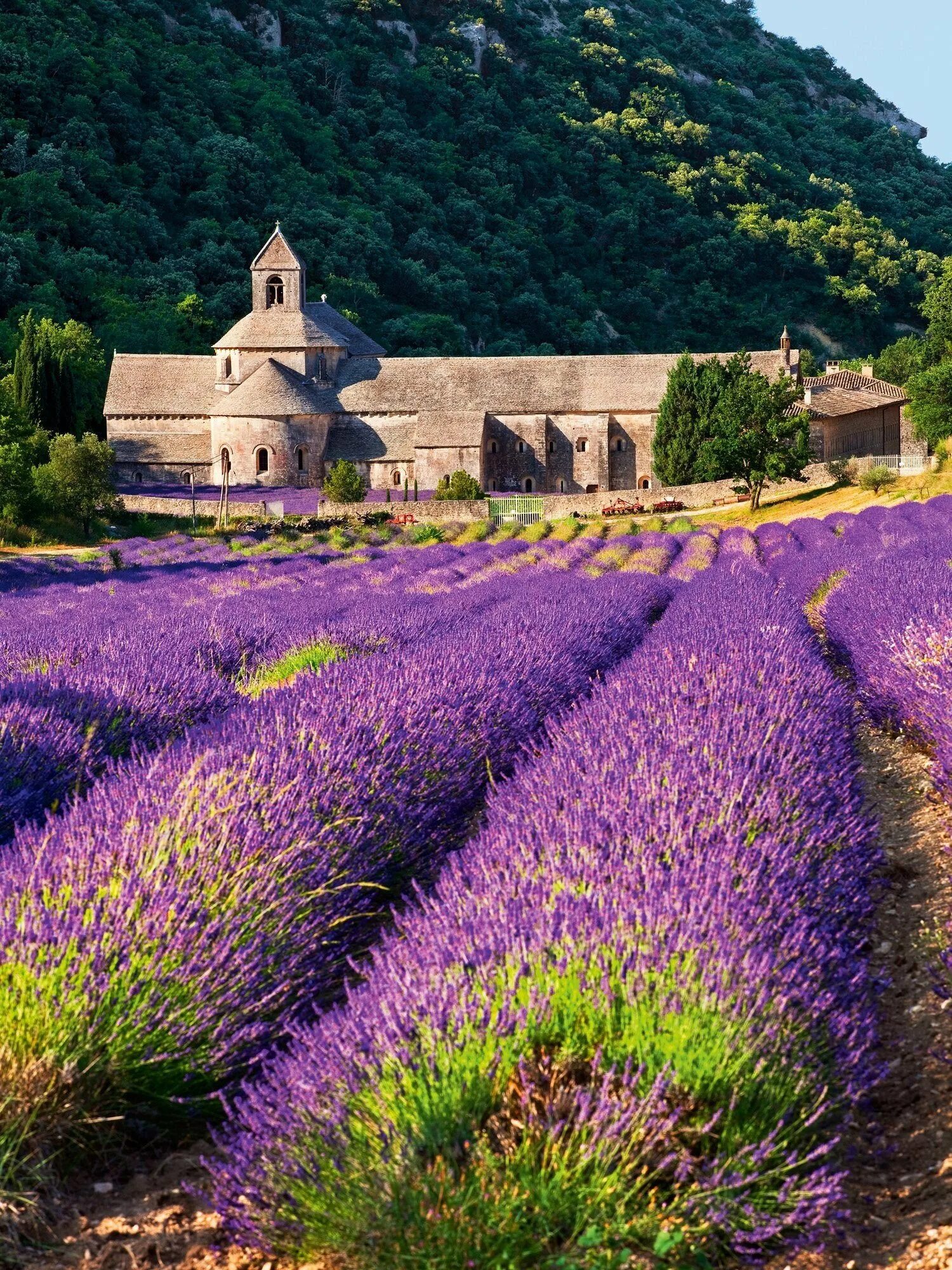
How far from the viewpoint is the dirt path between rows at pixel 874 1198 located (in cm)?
264

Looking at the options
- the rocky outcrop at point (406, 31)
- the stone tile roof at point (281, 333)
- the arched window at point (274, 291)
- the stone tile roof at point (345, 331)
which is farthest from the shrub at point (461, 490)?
the rocky outcrop at point (406, 31)

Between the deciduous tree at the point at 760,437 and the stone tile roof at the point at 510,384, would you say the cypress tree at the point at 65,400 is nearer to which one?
the stone tile roof at the point at 510,384

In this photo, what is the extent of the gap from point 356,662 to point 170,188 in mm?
84310

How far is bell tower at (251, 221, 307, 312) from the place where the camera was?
61188mm

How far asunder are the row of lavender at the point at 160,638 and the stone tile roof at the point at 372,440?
112 ft

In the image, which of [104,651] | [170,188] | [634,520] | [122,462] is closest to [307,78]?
[170,188]

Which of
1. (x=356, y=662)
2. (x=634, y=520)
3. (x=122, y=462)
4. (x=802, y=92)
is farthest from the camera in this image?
(x=802, y=92)

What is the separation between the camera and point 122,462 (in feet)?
189

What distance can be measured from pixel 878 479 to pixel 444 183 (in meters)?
71.6

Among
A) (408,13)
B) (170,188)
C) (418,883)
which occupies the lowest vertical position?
(418,883)

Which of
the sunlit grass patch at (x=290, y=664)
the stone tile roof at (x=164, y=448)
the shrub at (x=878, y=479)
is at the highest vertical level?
the stone tile roof at (x=164, y=448)

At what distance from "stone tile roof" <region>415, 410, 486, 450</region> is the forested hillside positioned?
2035 cm

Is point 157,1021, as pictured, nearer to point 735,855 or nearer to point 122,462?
point 735,855

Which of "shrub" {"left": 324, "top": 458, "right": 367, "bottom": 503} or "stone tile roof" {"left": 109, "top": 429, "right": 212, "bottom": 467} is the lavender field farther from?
"stone tile roof" {"left": 109, "top": 429, "right": 212, "bottom": 467}
